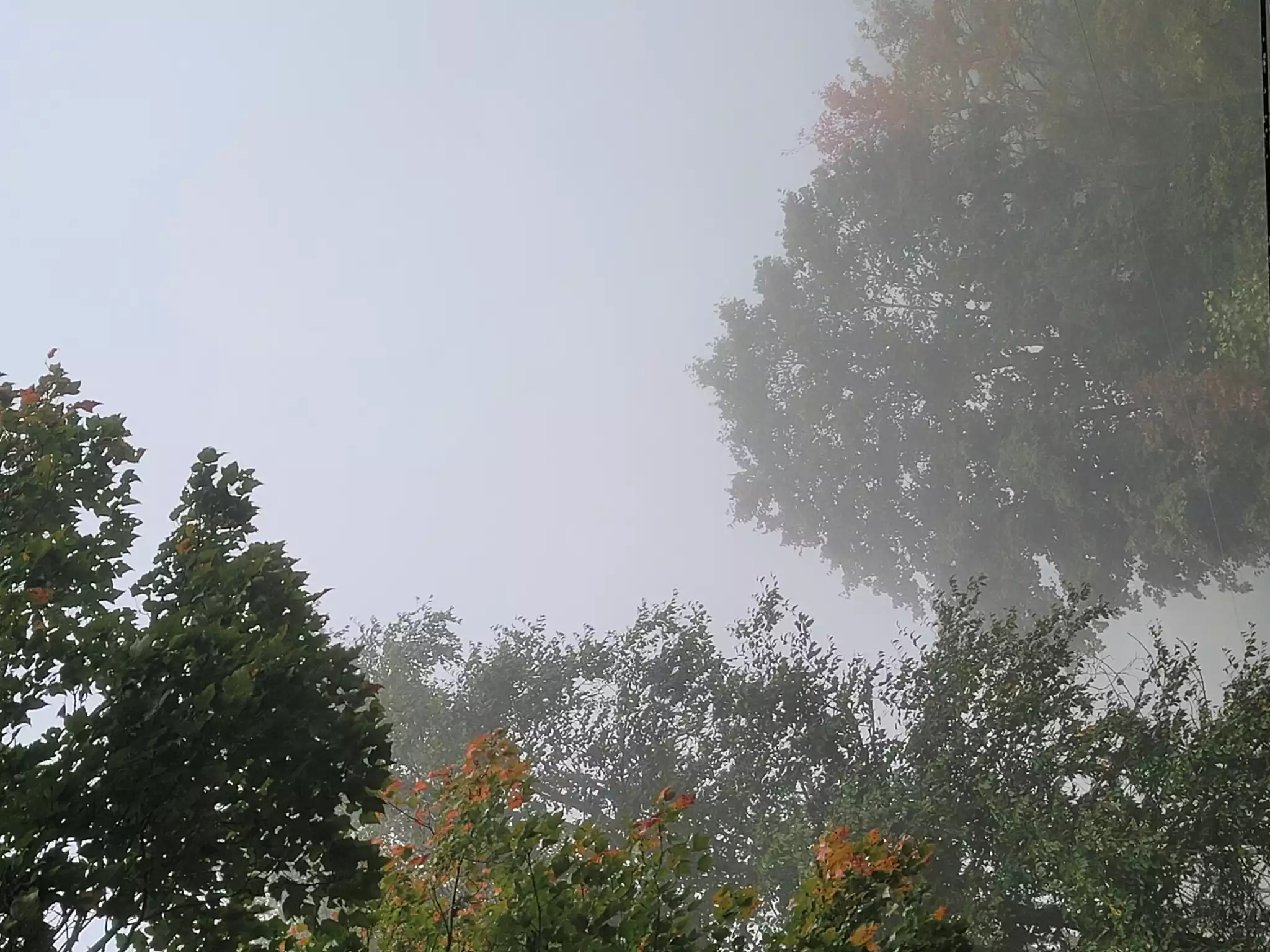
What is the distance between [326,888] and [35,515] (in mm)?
2456

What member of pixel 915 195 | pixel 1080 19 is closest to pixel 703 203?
pixel 915 195

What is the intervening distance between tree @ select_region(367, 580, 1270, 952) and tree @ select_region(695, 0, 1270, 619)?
4720 mm

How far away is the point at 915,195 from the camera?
21.8 metres

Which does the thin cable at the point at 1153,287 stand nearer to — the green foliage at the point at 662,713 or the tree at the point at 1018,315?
the tree at the point at 1018,315

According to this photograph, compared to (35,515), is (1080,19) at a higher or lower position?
higher

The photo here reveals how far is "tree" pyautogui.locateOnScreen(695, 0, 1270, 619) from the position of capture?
1630cm

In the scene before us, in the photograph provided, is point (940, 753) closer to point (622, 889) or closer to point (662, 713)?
point (662, 713)

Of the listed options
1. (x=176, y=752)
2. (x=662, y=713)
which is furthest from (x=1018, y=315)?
(x=176, y=752)

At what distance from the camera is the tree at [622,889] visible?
12.6ft

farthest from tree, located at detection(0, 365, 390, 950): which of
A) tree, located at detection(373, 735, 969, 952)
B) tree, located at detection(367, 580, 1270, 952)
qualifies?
tree, located at detection(367, 580, 1270, 952)

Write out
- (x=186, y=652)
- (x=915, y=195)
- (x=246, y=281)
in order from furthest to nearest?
(x=246, y=281) < (x=915, y=195) < (x=186, y=652)

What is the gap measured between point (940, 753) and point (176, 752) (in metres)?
10.7

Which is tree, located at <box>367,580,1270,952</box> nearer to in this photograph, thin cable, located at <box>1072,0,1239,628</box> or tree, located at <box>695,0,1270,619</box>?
thin cable, located at <box>1072,0,1239,628</box>

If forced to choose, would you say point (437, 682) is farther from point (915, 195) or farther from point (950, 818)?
point (915, 195)
